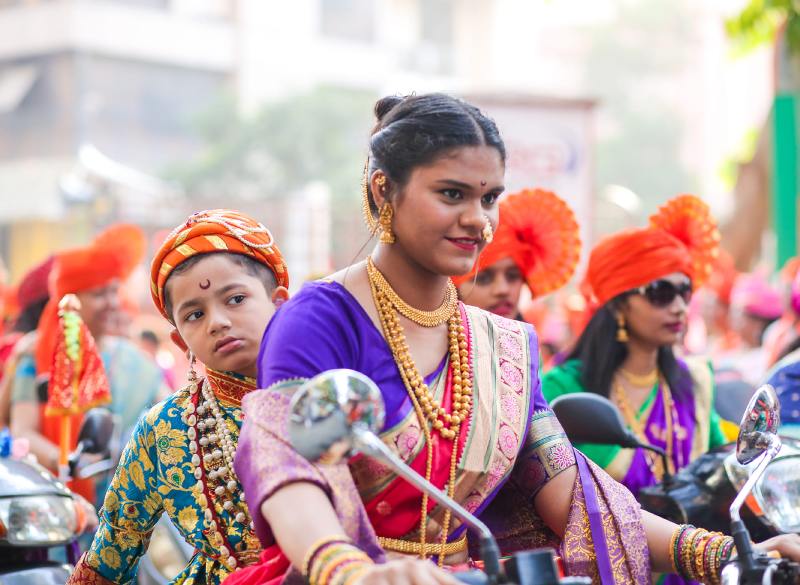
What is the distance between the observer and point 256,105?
47.5 metres

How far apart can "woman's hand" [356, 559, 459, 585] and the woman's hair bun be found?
120 centimetres

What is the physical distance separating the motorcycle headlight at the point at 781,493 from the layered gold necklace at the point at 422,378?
0.78 meters

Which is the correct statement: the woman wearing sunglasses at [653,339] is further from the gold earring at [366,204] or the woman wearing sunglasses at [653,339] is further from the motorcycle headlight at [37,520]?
the gold earring at [366,204]

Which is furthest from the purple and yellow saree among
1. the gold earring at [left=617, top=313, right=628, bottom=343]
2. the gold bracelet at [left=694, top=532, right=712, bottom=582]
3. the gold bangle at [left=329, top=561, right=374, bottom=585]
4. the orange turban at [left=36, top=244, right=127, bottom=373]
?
the orange turban at [left=36, top=244, right=127, bottom=373]

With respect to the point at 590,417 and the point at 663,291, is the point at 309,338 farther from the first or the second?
the point at 663,291

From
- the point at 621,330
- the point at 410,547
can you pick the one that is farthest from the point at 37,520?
the point at 621,330

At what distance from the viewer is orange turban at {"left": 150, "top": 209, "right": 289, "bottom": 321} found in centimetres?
367

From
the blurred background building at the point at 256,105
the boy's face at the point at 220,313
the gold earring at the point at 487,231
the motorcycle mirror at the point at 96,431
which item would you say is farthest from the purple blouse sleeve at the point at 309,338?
the blurred background building at the point at 256,105

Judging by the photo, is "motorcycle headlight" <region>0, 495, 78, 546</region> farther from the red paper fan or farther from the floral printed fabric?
the red paper fan

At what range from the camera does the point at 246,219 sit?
12.6ft

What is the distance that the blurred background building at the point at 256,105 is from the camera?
Result: 97.0 feet

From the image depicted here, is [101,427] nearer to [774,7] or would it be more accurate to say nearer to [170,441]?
[170,441]

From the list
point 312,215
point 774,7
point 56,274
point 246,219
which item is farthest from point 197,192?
point 246,219

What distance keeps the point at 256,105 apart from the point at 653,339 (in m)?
42.7
